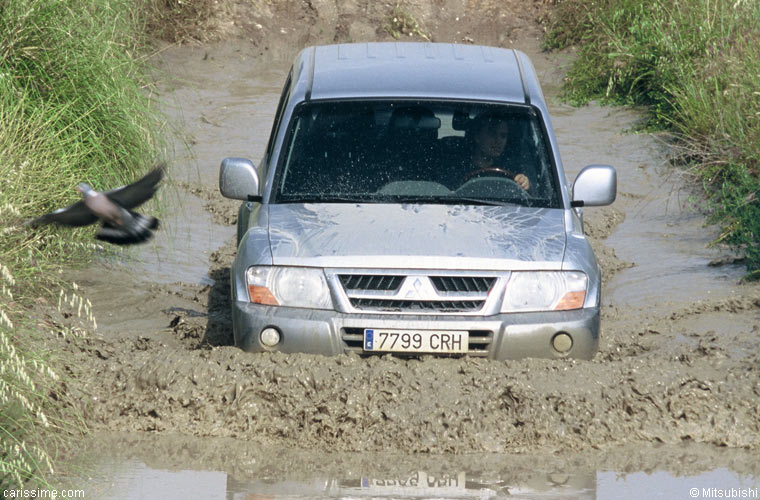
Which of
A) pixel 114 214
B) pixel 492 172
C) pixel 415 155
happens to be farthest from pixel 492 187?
pixel 114 214

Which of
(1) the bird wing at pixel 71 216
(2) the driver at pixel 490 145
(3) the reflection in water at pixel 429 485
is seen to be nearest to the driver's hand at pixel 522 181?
(2) the driver at pixel 490 145

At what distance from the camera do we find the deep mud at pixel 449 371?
5.65m

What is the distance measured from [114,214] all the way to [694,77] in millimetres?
8844

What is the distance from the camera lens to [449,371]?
5715 millimetres

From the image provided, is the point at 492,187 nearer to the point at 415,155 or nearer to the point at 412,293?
the point at 415,155

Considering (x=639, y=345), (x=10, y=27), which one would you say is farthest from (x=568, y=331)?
(x=10, y=27)

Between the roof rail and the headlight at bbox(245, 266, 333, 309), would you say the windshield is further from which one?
the headlight at bbox(245, 266, 333, 309)

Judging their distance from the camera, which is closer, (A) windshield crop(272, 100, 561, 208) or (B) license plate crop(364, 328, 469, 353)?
(B) license plate crop(364, 328, 469, 353)

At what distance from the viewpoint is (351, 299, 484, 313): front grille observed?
5.75m

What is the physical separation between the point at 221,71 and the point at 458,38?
4.12 metres

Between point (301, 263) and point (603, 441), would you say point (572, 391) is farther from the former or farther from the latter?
→ point (301, 263)

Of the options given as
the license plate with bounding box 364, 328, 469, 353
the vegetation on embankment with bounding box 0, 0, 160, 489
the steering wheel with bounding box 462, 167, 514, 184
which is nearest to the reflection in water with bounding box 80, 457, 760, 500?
the license plate with bounding box 364, 328, 469, 353

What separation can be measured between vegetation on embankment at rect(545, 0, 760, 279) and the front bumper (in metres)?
3.92

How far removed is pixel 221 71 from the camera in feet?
58.4
